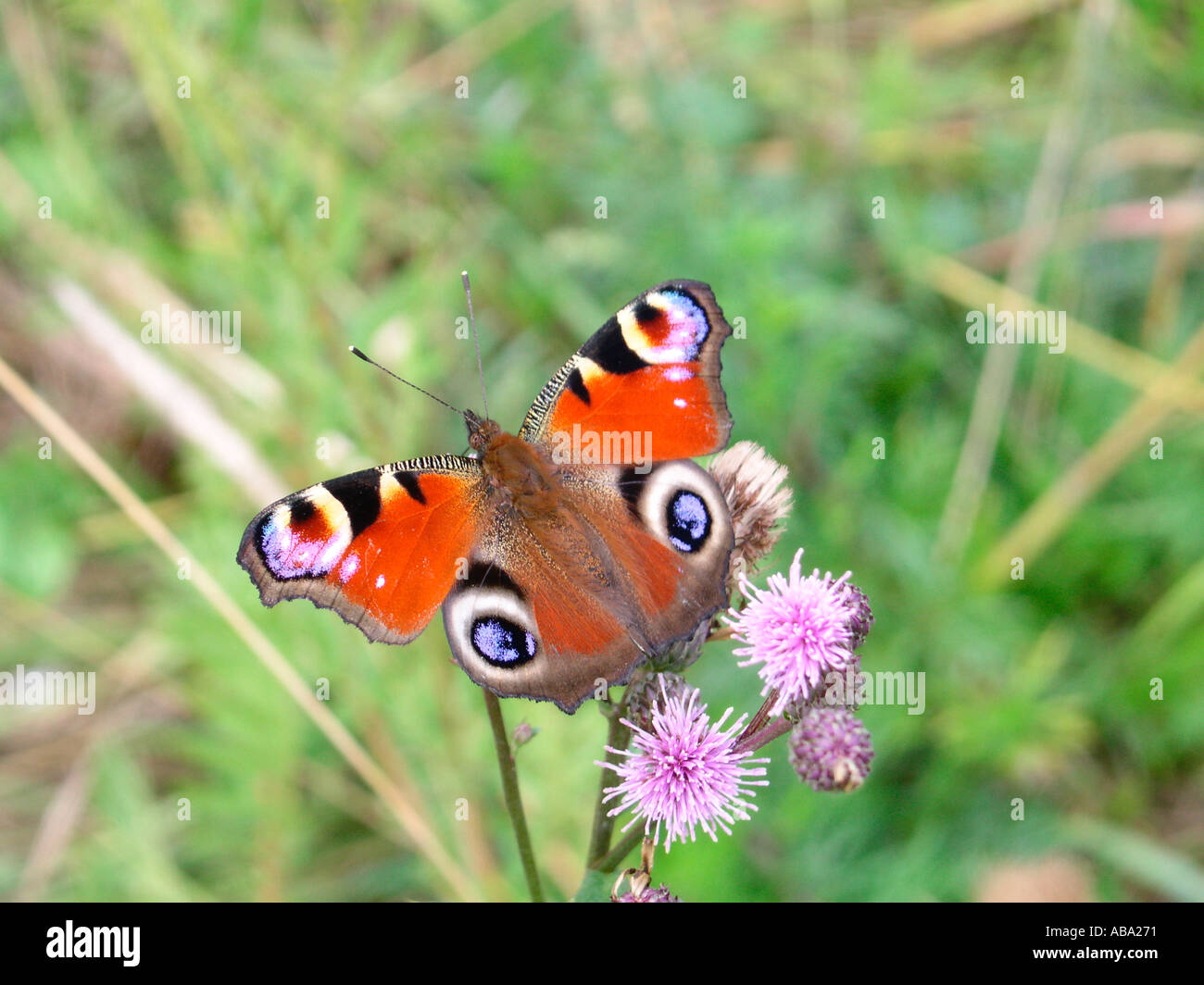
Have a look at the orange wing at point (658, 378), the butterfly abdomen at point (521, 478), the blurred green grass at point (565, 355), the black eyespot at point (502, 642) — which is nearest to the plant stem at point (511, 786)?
the black eyespot at point (502, 642)

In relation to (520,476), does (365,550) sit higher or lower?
lower

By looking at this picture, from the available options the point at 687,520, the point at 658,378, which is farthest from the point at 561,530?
the point at 658,378

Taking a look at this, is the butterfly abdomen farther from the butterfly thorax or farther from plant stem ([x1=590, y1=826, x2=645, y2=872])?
plant stem ([x1=590, y1=826, x2=645, y2=872])

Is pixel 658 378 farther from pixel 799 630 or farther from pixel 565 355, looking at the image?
pixel 565 355

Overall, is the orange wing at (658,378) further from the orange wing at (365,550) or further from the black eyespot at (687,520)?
the orange wing at (365,550)

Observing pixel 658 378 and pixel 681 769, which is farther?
pixel 658 378

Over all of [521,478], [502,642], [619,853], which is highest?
[521,478]
